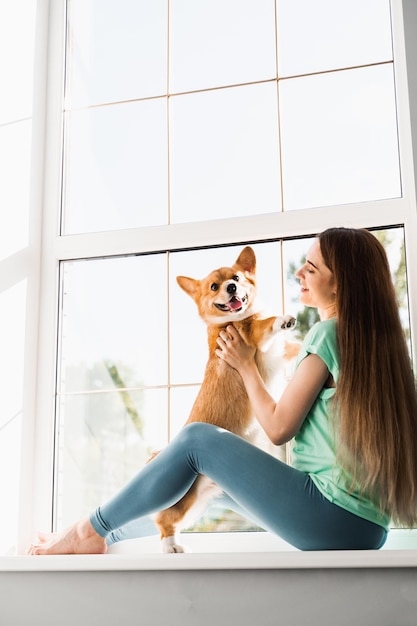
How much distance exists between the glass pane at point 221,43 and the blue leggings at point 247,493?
921 mm

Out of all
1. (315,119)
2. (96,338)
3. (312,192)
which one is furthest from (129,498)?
(315,119)

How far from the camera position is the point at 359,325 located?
4.92 ft

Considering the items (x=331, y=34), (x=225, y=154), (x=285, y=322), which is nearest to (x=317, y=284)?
(x=285, y=322)

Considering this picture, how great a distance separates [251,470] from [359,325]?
1.19ft

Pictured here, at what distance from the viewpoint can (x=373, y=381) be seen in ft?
4.77

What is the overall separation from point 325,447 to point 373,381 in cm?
16

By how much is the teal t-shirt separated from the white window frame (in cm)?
24

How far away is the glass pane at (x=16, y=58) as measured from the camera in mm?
1918

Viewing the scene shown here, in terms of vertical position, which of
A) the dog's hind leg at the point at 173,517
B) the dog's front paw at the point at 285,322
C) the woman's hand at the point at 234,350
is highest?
the dog's front paw at the point at 285,322

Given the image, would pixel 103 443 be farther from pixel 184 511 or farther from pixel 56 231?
pixel 56 231

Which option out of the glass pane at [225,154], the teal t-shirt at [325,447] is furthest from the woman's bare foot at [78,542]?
the glass pane at [225,154]

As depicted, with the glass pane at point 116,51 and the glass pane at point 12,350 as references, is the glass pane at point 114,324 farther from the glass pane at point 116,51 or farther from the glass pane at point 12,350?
the glass pane at point 116,51

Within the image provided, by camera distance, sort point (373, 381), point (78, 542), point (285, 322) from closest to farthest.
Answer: point (373, 381) → point (78, 542) → point (285, 322)

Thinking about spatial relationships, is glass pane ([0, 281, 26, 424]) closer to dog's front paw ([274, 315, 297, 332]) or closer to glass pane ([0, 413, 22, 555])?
glass pane ([0, 413, 22, 555])
